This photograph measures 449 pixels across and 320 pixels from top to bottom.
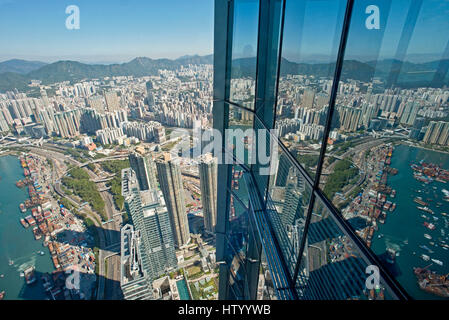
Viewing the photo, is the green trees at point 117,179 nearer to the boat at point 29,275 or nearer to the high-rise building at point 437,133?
the boat at point 29,275

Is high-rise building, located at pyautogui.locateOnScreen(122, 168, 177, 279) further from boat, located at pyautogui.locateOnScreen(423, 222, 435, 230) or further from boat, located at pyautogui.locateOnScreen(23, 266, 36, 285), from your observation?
boat, located at pyautogui.locateOnScreen(423, 222, 435, 230)

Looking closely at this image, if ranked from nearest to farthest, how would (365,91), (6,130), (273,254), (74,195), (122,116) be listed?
1. (365,91)
2. (273,254)
3. (6,130)
4. (74,195)
5. (122,116)

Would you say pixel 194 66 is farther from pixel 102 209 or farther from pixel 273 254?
pixel 273 254

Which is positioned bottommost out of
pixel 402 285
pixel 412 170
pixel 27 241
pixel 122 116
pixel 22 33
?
pixel 27 241

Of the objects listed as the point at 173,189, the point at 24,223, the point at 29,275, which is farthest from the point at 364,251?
the point at 24,223

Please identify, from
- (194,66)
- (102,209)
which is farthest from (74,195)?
(194,66)
